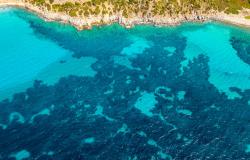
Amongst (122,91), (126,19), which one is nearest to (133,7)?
(126,19)

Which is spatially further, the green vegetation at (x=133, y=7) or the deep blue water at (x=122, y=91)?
the green vegetation at (x=133, y=7)

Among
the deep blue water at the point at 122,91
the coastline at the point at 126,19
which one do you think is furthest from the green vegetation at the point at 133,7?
the deep blue water at the point at 122,91

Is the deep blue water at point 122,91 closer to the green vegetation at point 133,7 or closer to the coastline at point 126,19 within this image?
the coastline at point 126,19

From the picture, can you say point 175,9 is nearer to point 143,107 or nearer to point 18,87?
point 143,107

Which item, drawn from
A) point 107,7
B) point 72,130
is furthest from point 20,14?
point 72,130

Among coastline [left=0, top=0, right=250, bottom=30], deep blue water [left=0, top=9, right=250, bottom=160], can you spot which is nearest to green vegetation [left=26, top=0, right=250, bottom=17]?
coastline [left=0, top=0, right=250, bottom=30]

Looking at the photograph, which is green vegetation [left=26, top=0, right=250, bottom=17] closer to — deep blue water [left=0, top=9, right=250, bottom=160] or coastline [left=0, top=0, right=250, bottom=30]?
coastline [left=0, top=0, right=250, bottom=30]

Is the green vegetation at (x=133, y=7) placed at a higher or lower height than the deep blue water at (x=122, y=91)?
higher
